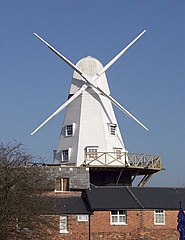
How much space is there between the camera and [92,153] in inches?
1694

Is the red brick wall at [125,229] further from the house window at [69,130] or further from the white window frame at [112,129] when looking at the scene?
the house window at [69,130]

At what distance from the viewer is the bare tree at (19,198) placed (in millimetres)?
25547

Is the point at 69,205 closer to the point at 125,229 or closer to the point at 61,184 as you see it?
the point at 61,184

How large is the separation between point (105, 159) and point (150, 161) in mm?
3528

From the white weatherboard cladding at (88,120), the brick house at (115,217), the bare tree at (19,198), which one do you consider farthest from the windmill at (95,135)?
the bare tree at (19,198)

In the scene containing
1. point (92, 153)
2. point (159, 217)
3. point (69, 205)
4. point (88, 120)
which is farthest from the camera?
point (88, 120)

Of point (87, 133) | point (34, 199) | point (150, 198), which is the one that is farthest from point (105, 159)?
point (34, 199)

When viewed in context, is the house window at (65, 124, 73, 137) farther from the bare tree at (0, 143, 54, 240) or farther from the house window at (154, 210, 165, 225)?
the bare tree at (0, 143, 54, 240)

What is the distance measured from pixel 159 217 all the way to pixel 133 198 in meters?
2.09

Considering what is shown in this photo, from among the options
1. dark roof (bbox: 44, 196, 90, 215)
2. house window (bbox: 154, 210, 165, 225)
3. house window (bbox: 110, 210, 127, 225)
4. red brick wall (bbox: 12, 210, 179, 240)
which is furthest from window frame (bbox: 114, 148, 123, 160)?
red brick wall (bbox: 12, 210, 179, 240)

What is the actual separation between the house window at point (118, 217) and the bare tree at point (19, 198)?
793 centimetres

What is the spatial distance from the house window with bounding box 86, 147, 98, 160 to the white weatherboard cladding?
29 centimetres

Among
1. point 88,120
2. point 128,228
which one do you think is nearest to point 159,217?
point 128,228

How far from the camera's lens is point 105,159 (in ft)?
139
